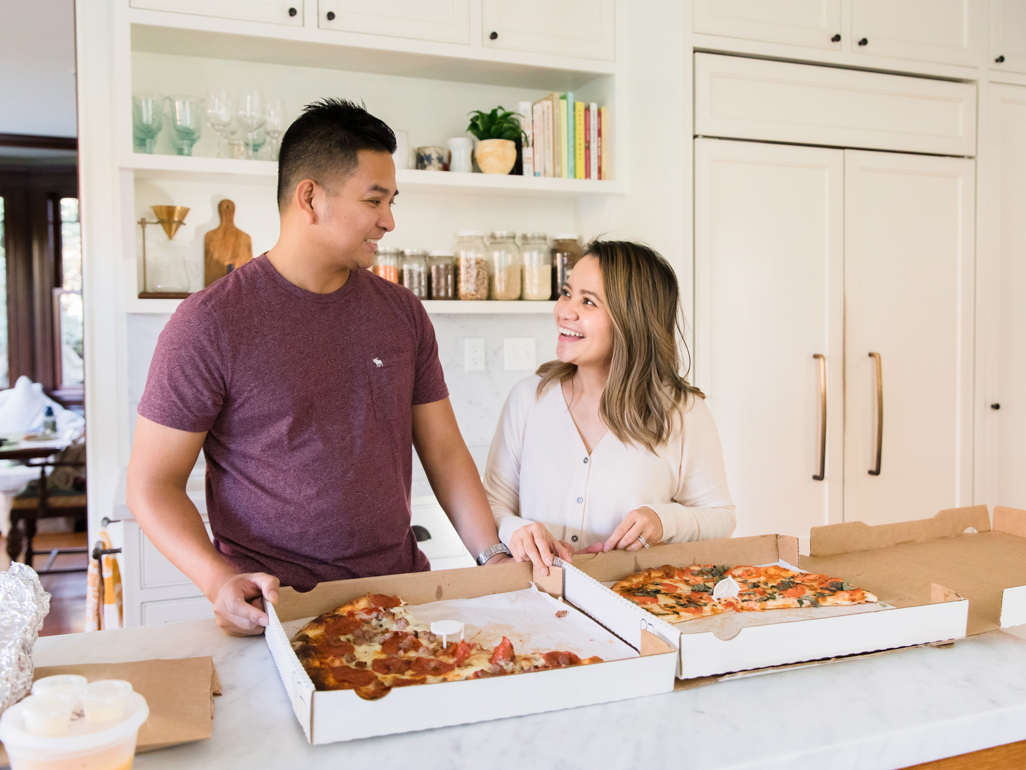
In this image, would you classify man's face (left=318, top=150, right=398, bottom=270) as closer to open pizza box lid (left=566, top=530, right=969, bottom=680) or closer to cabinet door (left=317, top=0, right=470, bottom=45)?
open pizza box lid (left=566, top=530, right=969, bottom=680)

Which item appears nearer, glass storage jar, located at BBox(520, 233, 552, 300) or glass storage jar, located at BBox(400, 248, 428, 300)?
glass storage jar, located at BBox(400, 248, 428, 300)

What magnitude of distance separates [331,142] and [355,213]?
140mm

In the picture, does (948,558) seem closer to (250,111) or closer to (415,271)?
(415,271)

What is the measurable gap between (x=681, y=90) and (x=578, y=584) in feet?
6.29

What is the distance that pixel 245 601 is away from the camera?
1142mm

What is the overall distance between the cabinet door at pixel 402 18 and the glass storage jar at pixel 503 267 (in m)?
0.66

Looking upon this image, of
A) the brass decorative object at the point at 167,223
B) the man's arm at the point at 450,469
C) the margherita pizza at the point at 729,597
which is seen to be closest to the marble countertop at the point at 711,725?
the margherita pizza at the point at 729,597

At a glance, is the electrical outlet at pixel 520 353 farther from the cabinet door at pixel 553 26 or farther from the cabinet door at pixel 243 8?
the cabinet door at pixel 243 8

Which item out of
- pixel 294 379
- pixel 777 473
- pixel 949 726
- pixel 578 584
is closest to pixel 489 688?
pixel 578 584

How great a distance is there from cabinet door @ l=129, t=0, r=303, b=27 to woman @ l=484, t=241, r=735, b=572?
137cm

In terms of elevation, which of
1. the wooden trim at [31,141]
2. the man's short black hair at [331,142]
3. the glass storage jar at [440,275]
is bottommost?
the glass storage jar at [440,275]

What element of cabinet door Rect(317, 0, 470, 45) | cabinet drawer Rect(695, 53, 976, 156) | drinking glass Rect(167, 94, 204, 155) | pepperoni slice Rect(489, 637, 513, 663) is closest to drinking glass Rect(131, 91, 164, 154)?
drinking glass Rect(167, 94, 204, 155)

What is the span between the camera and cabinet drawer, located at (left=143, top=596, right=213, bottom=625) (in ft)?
7.53

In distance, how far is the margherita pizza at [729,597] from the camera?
1188 mm
